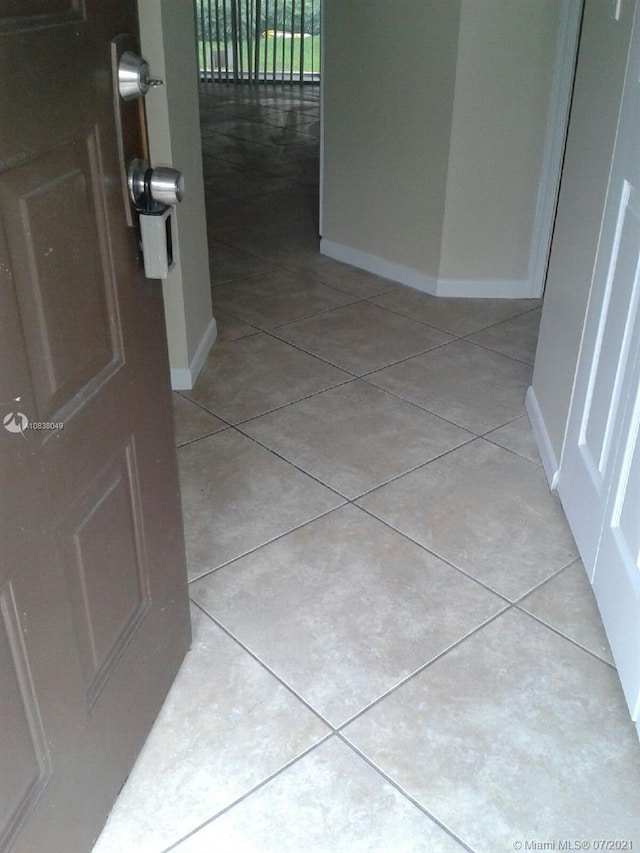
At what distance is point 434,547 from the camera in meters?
1.89

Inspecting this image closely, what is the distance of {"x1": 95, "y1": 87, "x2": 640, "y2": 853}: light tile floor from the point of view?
1.29 metres

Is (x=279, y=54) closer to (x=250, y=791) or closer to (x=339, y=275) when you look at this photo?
(x=339, y=275)

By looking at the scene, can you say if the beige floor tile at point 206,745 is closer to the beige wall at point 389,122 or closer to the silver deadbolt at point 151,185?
the silver deadbolt at point 151,185

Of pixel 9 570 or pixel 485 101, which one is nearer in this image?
pixel 9 570

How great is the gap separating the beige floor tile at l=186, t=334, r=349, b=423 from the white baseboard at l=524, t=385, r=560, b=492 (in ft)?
2.07

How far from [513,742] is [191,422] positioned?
54.6 inches

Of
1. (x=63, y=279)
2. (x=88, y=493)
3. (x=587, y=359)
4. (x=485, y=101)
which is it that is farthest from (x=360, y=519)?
(x=485, y=101)

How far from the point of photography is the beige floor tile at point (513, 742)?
4.20 ft

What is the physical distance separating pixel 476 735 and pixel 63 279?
1050mm

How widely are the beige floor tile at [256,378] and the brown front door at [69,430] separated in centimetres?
123

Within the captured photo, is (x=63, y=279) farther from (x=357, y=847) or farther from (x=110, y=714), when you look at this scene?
(x=357, y=847)

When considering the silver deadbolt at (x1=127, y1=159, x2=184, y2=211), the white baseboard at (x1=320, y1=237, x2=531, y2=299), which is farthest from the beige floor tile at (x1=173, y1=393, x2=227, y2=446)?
the white baseboard at (x1=320, y1=237, x2=531, y2=299)

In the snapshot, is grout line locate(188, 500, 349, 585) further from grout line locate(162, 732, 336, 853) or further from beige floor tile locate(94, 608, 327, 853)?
grout line locate(162, 732, 336, 853)

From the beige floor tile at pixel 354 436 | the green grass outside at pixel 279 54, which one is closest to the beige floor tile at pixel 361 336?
the beige floor tile at pixel 354 436
